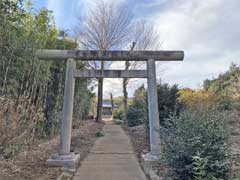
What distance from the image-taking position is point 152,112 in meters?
5.33

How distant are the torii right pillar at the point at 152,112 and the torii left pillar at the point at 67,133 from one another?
1443 mm

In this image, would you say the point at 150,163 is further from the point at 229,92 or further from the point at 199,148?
the point at 229,92

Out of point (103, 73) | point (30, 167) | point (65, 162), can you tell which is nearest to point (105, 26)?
point (103, 73)

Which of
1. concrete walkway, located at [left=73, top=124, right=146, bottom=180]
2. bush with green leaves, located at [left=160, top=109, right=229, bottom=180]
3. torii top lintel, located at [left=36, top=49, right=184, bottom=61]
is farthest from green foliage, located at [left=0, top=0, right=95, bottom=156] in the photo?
bush with green leaves, located at [left=160, top=109, right=229, bottom=180]

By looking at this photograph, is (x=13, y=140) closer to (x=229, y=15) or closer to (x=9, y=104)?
(x=9, y=104)

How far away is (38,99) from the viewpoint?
6.34 meters

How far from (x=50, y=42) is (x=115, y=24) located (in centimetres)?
851

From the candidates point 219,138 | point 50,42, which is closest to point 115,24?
point 50,42

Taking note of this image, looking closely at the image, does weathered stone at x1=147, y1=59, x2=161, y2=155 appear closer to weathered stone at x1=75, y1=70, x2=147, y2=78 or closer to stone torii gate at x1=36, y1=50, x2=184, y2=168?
stone torii gate at x1=36, y1=50, x2=184, y2=168

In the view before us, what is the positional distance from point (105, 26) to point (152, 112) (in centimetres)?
1113

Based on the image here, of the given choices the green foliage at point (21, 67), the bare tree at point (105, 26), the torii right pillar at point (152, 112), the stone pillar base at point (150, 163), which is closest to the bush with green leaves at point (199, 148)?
the stone pillar base at point (150, 163)

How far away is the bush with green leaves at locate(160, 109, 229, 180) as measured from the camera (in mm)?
3146

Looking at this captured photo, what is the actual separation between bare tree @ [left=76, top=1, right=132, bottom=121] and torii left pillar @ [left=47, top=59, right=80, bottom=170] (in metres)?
10.3

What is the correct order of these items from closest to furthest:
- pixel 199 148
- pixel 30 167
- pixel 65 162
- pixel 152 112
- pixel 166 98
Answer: pixel 199 148 → pixel 30 167 → pixel 65 162 → pixel 152 112 → pixel 166 98
